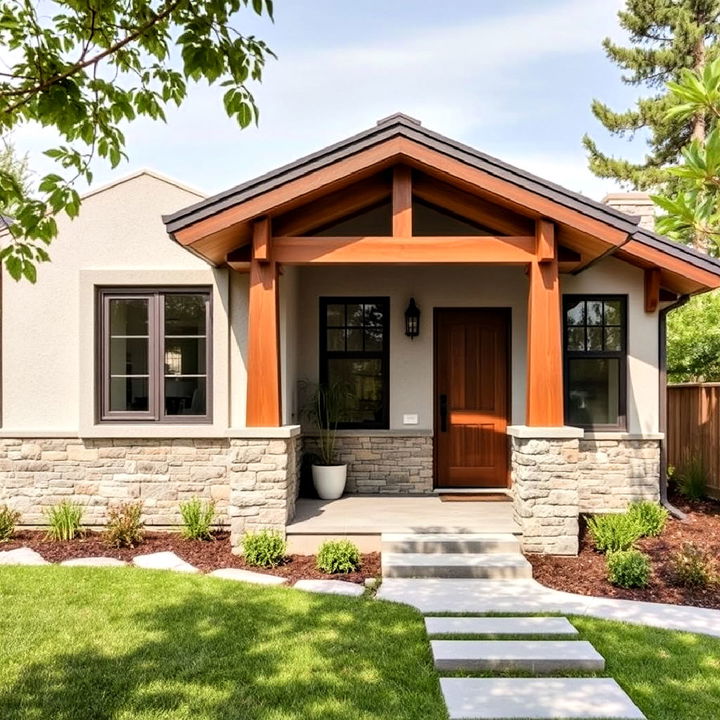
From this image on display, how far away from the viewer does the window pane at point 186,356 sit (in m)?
7.52

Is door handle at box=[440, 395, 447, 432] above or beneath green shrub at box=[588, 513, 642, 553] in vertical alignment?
above

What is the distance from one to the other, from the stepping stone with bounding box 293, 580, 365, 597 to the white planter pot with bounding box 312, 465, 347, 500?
7.58 feet

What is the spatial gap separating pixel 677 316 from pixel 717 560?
7.21 metres

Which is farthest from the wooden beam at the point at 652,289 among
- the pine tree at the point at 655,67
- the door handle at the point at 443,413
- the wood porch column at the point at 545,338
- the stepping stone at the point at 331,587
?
the pine tree at the point at 655,67

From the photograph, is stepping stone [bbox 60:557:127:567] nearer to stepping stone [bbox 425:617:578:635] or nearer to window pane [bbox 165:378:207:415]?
window pane [bbox 165:378:207:415]

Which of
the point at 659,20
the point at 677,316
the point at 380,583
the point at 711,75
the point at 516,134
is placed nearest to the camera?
the point at 711,75

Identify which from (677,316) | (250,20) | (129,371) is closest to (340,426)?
(129,371)

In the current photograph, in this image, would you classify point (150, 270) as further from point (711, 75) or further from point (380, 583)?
point (711, 75)

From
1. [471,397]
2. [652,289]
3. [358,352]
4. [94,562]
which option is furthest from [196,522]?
[652,289]

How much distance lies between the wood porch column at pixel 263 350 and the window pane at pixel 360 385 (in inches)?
87.1

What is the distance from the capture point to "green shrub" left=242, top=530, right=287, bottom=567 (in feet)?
19.8

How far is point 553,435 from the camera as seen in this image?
617 centimetres

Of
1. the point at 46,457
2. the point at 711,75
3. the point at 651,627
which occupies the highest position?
the point at 711,75

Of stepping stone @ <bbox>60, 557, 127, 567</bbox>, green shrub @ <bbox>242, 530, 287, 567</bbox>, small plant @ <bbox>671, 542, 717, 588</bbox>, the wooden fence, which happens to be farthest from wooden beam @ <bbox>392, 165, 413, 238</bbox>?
the wooden fence
